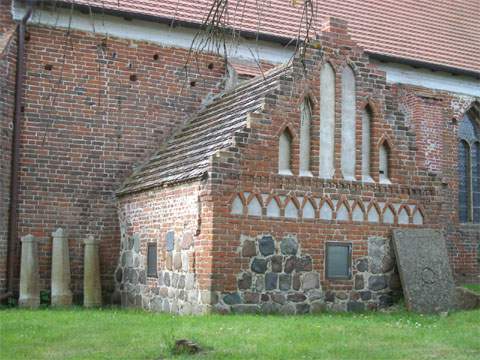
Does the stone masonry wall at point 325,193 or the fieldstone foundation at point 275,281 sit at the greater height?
the stone masonry wall at point 325,193

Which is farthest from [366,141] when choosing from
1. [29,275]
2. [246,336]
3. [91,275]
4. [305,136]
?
[29,275]

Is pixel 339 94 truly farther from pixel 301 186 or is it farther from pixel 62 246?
pixel 62 246

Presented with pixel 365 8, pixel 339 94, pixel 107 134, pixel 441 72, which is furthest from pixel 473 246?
pixel 107 134

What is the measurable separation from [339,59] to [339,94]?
607 millimetres

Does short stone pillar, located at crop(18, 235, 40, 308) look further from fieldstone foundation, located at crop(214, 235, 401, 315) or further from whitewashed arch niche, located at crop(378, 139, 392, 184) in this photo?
whitewashed arch niche, located at crop(378, 139, 392, 184)

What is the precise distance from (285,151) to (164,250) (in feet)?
8.68

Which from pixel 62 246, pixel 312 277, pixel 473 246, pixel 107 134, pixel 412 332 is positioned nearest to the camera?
pixel 412 332

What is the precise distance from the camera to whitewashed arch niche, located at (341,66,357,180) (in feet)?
40.2

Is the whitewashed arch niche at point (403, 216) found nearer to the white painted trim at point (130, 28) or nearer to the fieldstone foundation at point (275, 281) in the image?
the fieldstone foundation at point (275, 281)

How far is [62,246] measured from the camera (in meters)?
13.3

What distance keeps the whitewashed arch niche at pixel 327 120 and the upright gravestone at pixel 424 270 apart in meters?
1.67

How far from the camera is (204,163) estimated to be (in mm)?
11109

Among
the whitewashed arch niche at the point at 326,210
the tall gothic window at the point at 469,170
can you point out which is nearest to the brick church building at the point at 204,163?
the whitewashed arch niche at the point at 326,210

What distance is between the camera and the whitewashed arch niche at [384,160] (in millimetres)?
12531
